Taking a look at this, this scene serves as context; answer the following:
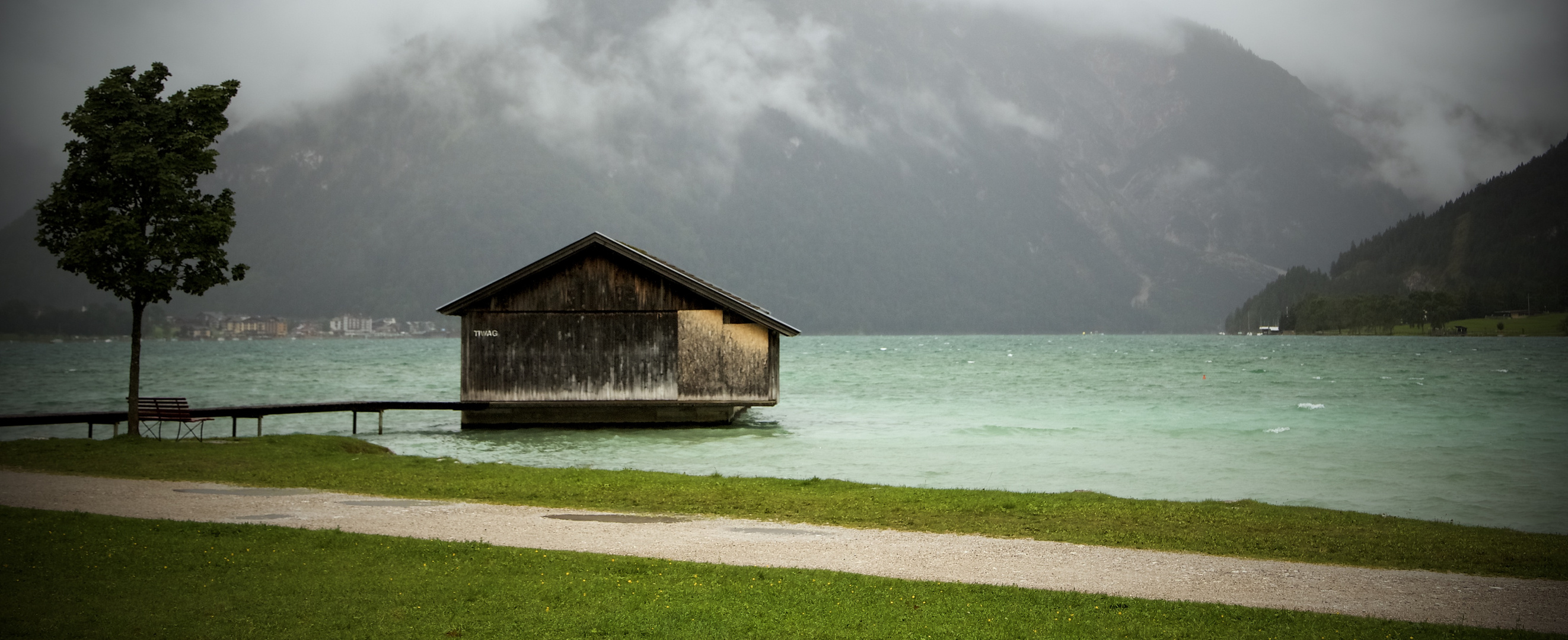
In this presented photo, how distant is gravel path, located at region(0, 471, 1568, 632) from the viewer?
11.1 m

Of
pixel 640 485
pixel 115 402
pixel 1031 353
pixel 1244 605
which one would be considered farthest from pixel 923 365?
pixel 1244 605

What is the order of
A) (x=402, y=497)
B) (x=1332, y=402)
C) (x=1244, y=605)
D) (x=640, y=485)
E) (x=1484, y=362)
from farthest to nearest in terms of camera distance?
(x=1484, y=362) < (x=1332, y=402) < (x=640, y=485) < (x=402, y=497) < (x=1244, y=605)

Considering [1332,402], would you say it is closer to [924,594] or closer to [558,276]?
[558,276]

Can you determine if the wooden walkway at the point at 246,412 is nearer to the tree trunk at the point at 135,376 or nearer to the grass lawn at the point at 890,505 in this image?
the tree trunk at the point at 135,376

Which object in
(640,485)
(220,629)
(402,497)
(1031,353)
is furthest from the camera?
(1031,353)

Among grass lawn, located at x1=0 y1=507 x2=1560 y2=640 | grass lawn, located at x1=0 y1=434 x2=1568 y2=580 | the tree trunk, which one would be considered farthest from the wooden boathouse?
grass lawn, located at x1=0 y1=507 x2=1560 y2=640

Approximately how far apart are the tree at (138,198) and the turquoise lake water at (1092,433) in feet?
30.8

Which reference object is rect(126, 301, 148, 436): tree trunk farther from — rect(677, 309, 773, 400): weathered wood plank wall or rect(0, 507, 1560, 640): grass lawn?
rect(677, 309, 773, 400): weathered wood plank wall

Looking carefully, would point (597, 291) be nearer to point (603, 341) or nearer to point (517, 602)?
point (603, 341)

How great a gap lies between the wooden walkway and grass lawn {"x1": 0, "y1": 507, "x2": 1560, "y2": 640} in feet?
65.7

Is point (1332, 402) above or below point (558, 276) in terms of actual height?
below

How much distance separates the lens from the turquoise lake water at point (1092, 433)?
25.1 metres

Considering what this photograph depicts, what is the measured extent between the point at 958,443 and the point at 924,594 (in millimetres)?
24393

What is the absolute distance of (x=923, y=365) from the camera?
11756cm
